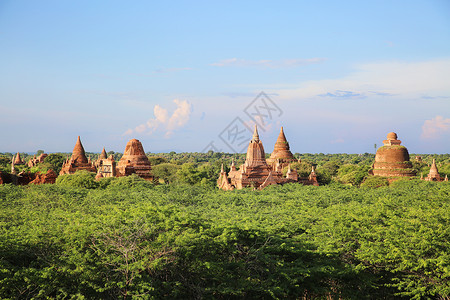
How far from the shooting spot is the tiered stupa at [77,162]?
59.3 meters

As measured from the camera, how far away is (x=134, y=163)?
54.2m

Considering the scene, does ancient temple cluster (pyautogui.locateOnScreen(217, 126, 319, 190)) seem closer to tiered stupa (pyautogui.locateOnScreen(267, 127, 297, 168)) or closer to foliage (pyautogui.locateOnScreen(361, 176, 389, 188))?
foliage (pyautogui.locateOnScreen(361, 176, 389, 188))

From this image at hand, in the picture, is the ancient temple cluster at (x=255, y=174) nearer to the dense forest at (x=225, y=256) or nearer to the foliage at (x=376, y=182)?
the foliage at (x=376, y=182)

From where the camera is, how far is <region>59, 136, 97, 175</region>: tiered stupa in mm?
59287

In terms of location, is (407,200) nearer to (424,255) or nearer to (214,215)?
(424,255)

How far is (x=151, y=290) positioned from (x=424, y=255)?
10.8 m

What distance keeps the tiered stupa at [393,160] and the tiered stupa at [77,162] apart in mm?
36011

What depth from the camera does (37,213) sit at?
24.0m

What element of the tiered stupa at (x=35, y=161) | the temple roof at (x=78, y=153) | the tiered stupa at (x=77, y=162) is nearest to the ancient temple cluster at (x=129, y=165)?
the tiered stupa at (x=77, y=162)

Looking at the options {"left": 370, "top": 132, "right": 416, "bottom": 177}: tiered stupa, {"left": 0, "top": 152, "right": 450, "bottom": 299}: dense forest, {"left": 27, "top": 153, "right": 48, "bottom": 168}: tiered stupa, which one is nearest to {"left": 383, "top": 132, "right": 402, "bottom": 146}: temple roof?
{"left": 370, "top": 132, "right": 416, "bottom": 177}: tiered stupa

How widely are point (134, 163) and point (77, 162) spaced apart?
1098cm

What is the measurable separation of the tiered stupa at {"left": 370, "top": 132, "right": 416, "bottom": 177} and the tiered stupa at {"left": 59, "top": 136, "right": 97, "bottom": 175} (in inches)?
1418

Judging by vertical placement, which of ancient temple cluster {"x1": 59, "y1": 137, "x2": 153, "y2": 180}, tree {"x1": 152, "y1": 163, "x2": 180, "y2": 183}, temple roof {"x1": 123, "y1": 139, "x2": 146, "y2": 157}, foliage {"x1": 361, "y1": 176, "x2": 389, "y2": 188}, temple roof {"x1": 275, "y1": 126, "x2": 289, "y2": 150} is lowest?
foliage {"x1": 361, "y1": 176, "x2": 389, "y2": 188}

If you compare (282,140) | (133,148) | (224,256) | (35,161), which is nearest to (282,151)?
(282,140)
